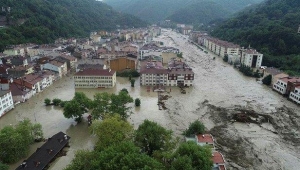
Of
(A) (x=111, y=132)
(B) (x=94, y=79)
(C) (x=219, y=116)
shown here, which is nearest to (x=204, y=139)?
(A) (x=111, y=132)

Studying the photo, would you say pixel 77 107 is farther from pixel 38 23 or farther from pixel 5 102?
pixel 38 23

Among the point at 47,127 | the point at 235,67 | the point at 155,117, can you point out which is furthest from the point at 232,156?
the point at 235,67

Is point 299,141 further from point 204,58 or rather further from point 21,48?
Answer: point 21,48

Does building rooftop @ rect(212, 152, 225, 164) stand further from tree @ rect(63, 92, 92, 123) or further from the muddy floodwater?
tree @ rect(63, 92, 92, 123)

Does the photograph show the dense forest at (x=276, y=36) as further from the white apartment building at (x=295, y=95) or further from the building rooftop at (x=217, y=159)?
the building rooftop at (x=217, y=159)

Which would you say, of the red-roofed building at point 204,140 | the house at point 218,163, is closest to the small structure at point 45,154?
the red-roofed building at point 204,140
